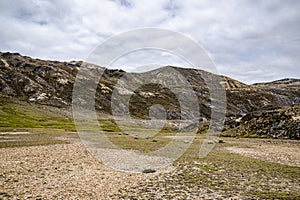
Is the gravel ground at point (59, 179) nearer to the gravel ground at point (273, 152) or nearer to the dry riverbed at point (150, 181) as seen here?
the dry riverbed at point (150, 181)

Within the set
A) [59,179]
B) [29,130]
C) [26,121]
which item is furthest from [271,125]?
[26,121]

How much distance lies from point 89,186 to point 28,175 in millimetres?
6990

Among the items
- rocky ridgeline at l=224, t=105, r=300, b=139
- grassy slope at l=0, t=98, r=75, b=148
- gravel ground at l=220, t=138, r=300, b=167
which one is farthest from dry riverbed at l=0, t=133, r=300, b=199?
rocky ridgeline at l=224, t=105, r=300, b=139

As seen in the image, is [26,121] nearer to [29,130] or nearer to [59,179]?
[29,130]

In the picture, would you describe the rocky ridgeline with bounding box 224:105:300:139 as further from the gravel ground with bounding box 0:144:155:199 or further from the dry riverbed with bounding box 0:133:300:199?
the gravel ground with bounding box 0:144:155:199

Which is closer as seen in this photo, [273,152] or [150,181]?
[150,181]

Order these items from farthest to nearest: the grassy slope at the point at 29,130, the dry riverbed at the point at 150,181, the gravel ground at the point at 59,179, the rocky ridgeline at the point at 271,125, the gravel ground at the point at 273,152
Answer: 1. the rocky ridgeline at the point at 271,125
2. the grassy slope at the point at 29,130
3. the gravel ground at the point at 273,152
4. the gravel ground at the point at 59,179
5. the dry riverbed at the point at 150,181

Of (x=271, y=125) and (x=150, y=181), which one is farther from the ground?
(x=271, y=125)

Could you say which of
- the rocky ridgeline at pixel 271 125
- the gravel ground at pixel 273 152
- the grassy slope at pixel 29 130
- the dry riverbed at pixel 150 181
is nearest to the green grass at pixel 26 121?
the grassy slope at pixel 29 130

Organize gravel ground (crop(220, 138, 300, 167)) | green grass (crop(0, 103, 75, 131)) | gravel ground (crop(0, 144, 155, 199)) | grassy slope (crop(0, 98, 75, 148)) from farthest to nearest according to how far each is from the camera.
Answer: green grass (crop(0, 103, 75, 131)), grassy slope (crop(0, 98, 75, 148)), gravel ground (crop(220, 138, 300, 167)), gravel ground (crop(0, 144, 155, 199))

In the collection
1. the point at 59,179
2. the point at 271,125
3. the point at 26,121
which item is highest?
the point at 271,125

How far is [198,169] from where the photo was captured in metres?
28.9

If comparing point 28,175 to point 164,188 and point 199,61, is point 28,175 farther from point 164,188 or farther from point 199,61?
point 199,61

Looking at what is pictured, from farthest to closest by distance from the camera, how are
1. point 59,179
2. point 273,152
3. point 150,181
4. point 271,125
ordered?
1. point 271,125
2. point 273,152
3. point 59,179
4. point 150,181
